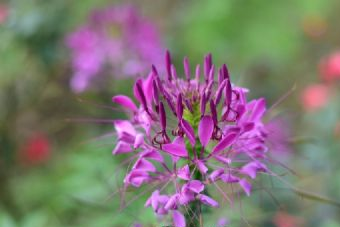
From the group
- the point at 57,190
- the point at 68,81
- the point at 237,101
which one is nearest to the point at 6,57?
the point at 68,81

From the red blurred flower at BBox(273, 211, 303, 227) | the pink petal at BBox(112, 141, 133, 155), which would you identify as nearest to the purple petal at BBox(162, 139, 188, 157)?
the pink petal at BBox(112, 141, 133, 155)

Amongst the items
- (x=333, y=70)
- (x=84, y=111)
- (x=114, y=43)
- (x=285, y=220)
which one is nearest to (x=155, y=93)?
(x=285, y=220)

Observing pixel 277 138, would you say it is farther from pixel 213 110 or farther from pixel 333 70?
pixel 333 70

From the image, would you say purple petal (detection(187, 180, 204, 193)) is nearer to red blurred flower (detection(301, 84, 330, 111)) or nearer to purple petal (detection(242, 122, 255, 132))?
purple petal (detection(242, 122, 255, 132))

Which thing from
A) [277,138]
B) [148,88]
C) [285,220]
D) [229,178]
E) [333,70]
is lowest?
[285,220]

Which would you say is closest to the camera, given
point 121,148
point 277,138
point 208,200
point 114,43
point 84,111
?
point 208,200

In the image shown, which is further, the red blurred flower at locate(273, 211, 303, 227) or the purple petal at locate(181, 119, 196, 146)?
the red blurred flower at locate(273, 211, 303, 227)

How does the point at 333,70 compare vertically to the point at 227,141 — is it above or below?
below
